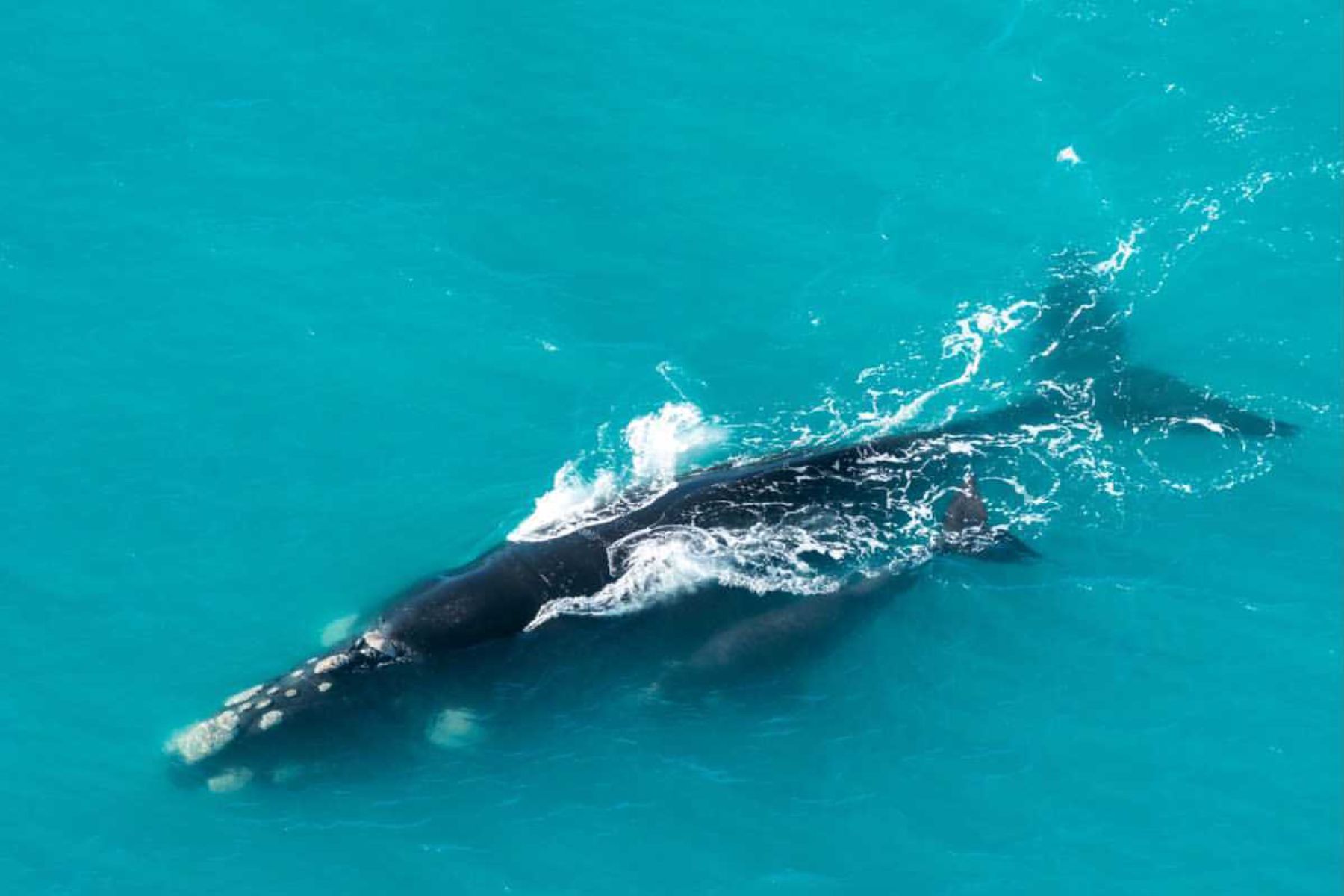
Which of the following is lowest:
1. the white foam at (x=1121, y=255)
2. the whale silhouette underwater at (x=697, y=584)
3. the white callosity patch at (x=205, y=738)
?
the white callosity patch at (x=205, y=738)

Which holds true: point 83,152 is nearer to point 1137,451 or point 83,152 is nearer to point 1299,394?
point 1137,451

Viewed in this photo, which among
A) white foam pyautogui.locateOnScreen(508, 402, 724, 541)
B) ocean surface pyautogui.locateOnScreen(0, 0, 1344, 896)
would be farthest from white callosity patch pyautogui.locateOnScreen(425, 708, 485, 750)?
white foam pyautogui.locateOnScreen(508, 402, 724, 541)

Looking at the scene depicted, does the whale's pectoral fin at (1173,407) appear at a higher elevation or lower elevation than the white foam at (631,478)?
higher

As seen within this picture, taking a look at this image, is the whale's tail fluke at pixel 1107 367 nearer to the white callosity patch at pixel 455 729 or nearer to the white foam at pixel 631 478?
the white foam at pixel 631 478

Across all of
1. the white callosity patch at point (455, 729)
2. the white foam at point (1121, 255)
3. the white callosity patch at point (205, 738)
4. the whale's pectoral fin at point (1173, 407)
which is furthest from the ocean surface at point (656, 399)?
the white callosity patch at point (205, 738)

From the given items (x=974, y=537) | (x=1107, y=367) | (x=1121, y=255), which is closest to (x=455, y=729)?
(x=974, y=537)

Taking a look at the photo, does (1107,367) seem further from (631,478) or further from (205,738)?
(205,738)

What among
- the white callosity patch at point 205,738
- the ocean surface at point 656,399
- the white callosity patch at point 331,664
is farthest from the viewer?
the white callosity patch at point 331,664

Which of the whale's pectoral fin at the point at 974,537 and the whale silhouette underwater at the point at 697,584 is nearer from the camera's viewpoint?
the whale silhouette underwater at the point at 697,584
